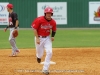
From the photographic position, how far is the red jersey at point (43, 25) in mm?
9766

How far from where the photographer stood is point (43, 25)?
981 centimetres

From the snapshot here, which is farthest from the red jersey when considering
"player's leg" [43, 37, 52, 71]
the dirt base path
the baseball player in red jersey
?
the dirt base path

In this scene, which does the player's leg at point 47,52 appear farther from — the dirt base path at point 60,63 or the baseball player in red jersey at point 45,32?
the dirt base path at point 60,63

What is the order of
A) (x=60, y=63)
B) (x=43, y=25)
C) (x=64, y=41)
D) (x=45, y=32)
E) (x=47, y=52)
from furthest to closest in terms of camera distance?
(x=64, y=41) < (x=60, y=63) < (x=45, y=32) < (x=43, y=25) < (x=47, y=52)

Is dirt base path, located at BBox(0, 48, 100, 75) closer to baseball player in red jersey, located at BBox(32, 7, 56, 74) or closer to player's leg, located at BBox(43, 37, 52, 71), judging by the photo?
player's leg, located at BBox(43, 37, 52, 71)

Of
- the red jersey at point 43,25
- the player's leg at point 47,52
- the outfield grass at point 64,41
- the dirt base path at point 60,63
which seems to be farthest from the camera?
the outfield grass at point 64,41

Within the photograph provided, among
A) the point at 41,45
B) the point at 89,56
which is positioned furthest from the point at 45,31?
the point at 89,56

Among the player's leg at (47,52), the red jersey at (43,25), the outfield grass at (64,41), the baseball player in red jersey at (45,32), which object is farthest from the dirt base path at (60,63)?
the outfield grass at (64,41)

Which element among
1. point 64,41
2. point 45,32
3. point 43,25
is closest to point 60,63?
point 45,32

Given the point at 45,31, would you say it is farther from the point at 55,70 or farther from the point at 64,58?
the point at 64,58

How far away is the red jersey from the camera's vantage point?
384 inches

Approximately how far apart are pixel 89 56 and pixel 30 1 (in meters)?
21.0

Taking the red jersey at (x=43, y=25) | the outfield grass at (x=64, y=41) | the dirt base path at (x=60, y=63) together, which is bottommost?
the outfield grass at (x=64, y=41)

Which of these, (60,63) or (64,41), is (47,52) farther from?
(64,41)
